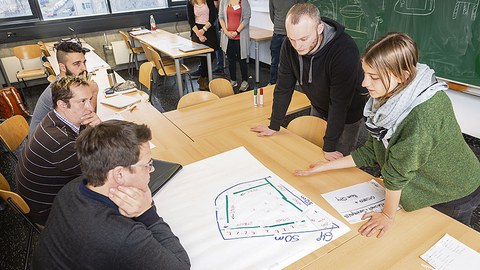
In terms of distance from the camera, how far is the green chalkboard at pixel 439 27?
9.61 ft

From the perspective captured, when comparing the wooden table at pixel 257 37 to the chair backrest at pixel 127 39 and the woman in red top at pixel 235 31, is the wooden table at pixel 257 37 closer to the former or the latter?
the woman in red top at pixel 235 31

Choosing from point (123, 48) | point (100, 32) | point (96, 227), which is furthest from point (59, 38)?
point (96, 227)

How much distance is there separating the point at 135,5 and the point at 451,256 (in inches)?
271

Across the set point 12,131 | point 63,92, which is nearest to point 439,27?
point 63,92

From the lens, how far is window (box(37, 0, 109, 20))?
5.71 meters

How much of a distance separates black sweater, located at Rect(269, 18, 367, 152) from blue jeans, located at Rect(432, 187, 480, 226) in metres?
0.63

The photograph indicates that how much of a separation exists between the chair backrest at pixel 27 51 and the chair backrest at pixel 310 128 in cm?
509

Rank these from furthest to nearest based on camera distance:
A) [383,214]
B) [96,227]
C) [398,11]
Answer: [398,11]
[383,214]
[96,227]

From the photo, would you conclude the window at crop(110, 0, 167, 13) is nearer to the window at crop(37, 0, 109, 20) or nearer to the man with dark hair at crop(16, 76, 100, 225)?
the window at crop(37, 0, 109, 20)

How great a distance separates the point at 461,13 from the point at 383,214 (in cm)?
268

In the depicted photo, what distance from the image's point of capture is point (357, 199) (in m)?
1.40

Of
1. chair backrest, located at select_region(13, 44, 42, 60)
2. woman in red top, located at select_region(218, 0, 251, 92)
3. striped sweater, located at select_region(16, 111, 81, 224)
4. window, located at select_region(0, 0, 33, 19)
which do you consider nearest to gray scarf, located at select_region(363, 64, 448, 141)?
striped sweater, located at select_region(16, 111, 81, 224)

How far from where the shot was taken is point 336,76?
1782mm

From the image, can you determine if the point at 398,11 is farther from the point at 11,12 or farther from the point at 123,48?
the point at 11,12
